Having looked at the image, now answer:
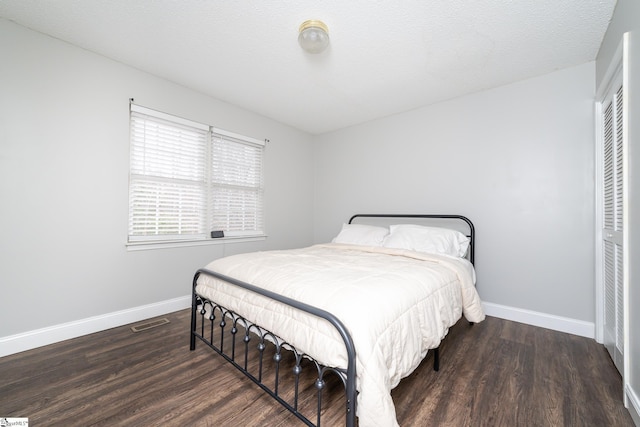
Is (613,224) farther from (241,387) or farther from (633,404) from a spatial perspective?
(241,387)

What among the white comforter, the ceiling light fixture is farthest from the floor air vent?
the ceiling light fixture

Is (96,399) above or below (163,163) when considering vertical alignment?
below

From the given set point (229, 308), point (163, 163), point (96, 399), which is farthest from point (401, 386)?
point (163, 163)

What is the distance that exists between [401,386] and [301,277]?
911 millimetres

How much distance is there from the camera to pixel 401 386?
1.58 metres

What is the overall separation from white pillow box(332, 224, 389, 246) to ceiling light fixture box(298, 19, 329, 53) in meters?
1.98

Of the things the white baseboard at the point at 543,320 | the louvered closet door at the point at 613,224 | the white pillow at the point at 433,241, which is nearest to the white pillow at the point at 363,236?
the white pillow at the point at 433,241

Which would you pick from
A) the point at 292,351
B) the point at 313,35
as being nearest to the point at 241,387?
the point at 292,351

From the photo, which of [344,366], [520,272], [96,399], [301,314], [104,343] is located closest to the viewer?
[344,366]

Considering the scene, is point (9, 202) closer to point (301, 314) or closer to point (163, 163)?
point (163, 163)

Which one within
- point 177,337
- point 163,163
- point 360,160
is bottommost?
point 177,337

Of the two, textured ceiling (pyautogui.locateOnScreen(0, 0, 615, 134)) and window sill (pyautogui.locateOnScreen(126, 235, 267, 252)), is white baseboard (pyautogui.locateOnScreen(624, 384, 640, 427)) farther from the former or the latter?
window sill (pyautogui.locateOnScreen(126, 235, 267, 252))

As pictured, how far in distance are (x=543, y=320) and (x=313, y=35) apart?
127 inches

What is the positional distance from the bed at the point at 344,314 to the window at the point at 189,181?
1.09m
